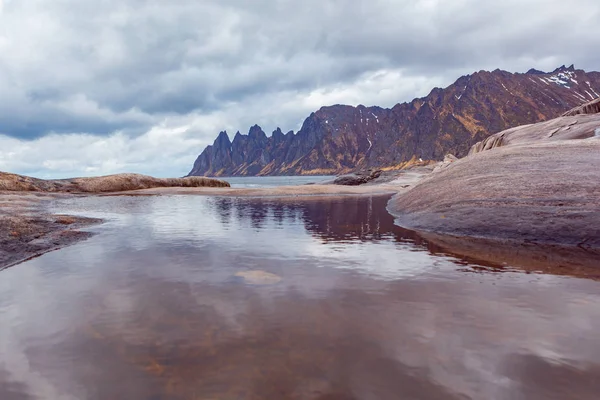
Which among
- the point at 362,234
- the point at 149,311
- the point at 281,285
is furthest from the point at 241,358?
the point at 362,234

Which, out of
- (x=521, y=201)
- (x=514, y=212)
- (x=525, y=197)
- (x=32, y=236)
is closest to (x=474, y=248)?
(x=514, y=212)

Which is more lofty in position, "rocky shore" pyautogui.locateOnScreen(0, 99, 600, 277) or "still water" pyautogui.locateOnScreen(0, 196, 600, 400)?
"rocky shore" pyautogui.locateOnScreen(0, 99, 600, 277)

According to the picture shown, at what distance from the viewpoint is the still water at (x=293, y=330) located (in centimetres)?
313

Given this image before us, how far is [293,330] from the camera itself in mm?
4199

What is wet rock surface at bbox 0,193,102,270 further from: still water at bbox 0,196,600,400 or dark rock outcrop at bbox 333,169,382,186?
dark rock outcrop at bbox 333,169,382,186

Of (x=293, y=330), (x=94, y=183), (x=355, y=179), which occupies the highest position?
(x=355, y=179)

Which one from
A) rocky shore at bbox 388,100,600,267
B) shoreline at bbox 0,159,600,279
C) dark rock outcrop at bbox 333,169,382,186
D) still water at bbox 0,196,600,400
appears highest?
dark rock outcrop at bbox 333,169,382,186

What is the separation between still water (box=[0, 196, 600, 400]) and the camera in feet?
10.3

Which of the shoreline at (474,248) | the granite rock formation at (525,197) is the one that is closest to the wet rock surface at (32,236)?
the shoreline at (474,248)

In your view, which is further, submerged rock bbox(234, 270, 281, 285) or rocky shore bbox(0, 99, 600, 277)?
rocky shore bbox(0, 99, 600, 277)

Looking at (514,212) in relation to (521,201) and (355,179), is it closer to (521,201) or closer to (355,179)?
(521,201)

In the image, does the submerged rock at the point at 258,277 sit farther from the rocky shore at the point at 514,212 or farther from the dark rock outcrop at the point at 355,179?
the dark rock outcrop at the point at 355,179

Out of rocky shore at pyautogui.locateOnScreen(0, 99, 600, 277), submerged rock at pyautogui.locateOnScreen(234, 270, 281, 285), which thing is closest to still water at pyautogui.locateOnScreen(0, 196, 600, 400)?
submerged rock at pyautogui.locateOnScreen(234, 270, 281, 285)

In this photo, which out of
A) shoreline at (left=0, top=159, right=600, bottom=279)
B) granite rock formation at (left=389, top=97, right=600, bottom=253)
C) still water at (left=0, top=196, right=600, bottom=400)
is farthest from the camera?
granite rock formation at (left=389, top=97, right=600, bottom=253)
